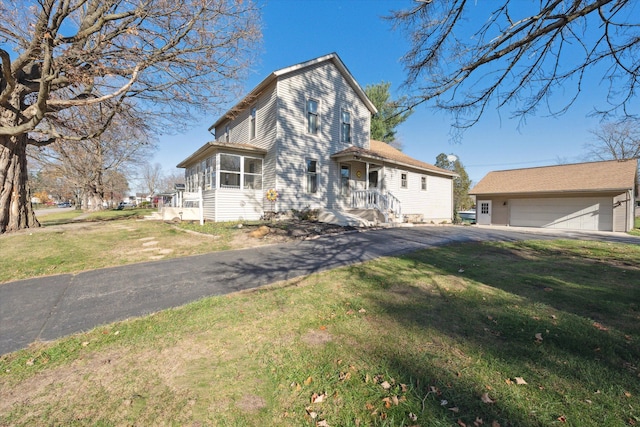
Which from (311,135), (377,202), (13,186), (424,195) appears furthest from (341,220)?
(13,186)

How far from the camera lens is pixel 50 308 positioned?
3.92 metres

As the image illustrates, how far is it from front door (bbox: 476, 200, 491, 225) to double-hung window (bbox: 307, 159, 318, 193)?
17945mm

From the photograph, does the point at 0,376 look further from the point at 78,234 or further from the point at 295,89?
the point at 295,89

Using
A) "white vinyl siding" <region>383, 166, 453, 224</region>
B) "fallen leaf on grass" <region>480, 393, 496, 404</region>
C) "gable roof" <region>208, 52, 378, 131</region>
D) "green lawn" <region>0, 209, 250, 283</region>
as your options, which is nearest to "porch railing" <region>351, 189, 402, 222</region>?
"white vinyl siding" <region>383, 166, 453, 224</region>

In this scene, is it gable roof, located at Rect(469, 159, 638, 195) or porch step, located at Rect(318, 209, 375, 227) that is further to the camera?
gable roof, located at Rect(469, 159, 638, 195)

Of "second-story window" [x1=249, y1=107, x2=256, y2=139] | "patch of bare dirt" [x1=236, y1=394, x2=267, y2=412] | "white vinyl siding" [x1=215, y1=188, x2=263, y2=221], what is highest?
"second-story window" [x1=249, y1=107, x2=256, y2=139]

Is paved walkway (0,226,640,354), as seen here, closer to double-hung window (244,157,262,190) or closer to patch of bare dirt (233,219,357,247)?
patch of bare dirt (233,219,357,247)

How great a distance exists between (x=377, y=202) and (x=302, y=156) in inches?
189

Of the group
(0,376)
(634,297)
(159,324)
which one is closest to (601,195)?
(634,297)

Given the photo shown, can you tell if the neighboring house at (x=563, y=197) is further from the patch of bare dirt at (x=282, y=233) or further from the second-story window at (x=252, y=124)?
the second-story window at (x=252, y=124)

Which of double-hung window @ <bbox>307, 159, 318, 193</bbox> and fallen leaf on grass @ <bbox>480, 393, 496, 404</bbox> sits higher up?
double-hung window @ <bbox>307, 159, 318, 193</bbox>

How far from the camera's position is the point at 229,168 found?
48.6 ft

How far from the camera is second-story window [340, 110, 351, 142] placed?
16.4 meters

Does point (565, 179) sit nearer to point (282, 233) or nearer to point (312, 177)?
point (312, 177)
